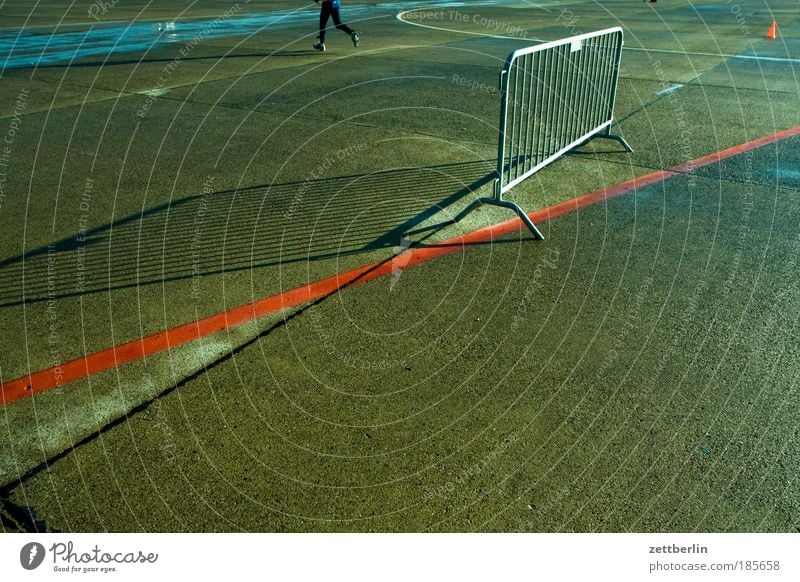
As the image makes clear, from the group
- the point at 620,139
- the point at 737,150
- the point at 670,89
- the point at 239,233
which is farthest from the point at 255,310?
the point at 670,89

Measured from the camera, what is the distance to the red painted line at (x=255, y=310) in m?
3.80

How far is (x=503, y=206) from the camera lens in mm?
5816

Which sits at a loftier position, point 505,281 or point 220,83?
point 220,83

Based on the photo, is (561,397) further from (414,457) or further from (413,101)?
(413,101)

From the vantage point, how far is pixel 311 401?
362 cm

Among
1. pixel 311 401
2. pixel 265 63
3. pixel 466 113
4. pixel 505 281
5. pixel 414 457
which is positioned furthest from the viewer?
pixel 265 63

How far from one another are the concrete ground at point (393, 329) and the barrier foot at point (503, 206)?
11 centimetres

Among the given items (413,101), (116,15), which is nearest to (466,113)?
(413,101)

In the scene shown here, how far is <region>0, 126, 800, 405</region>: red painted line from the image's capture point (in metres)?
3.80

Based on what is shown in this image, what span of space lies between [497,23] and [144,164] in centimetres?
1635

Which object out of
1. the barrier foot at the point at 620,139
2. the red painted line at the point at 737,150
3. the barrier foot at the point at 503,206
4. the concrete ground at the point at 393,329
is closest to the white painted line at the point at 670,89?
the concrete ground at the point at 393,329

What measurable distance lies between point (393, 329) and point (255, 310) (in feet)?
2.96

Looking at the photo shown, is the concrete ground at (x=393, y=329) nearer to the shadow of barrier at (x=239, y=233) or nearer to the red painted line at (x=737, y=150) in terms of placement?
the shadow of barrier at (x=239, y=233)

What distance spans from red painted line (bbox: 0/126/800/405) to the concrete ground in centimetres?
9
